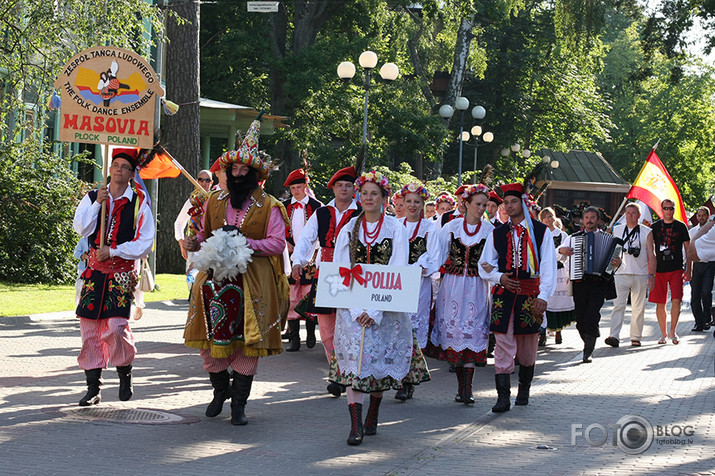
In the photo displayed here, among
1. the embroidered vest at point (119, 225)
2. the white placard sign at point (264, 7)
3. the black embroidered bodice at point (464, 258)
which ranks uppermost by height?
the white placard sign at point (264, 7)

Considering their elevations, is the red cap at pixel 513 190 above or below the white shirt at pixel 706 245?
above

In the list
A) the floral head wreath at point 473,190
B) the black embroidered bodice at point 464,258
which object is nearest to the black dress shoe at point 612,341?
the black embroidered bodice at point 464,258

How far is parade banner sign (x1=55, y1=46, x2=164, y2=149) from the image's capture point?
9352 mm

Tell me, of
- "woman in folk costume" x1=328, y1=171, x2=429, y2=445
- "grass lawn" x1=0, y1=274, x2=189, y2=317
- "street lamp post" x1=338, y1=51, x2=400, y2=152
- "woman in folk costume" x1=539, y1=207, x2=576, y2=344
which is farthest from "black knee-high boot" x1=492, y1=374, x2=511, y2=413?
"street lamp post" x1=338, y1=51, x2=400, y2=152

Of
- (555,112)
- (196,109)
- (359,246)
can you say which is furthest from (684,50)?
(555,112)

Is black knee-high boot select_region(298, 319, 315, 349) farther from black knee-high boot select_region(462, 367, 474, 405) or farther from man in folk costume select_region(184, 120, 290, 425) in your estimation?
man in folk costume select_region(184, 120, 290, 425)

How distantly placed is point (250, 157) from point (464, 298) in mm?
2887

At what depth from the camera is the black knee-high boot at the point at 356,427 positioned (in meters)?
7.39

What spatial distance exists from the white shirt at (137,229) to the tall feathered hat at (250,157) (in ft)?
3.01

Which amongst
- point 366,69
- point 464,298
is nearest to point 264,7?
point 366,69

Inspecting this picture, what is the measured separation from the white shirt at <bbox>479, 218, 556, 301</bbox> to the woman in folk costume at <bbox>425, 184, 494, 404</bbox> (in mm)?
483

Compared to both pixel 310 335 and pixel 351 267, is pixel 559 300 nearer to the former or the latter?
pixel 310 335

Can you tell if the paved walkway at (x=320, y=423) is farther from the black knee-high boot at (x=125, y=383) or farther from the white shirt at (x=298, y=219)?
the white shirt at (x=298, y=219)

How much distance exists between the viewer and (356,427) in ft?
24.3
